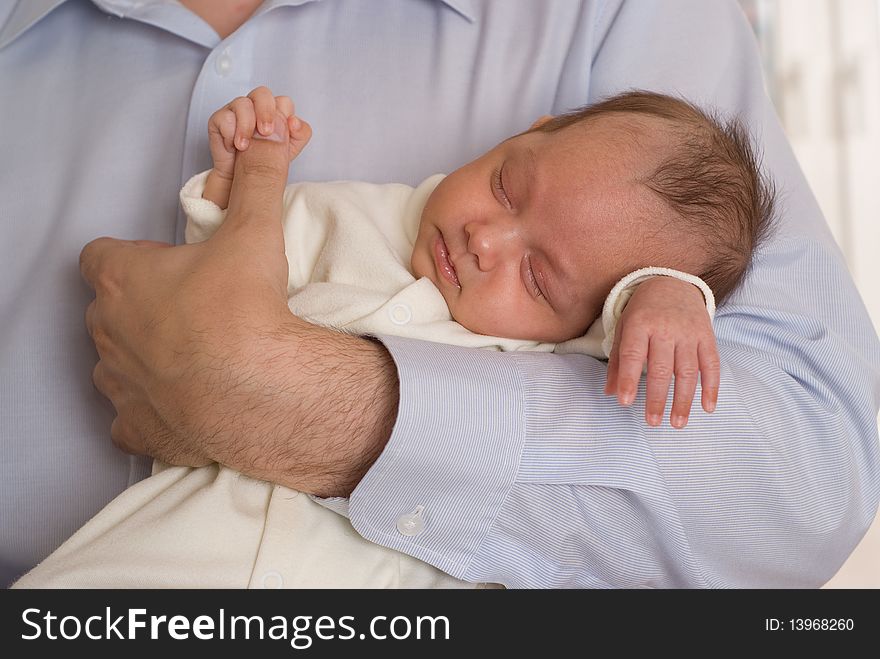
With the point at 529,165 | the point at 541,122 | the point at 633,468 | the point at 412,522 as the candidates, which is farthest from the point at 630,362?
the point at 541,122

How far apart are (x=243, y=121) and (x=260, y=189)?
4.7 inches

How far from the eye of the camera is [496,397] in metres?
1.04

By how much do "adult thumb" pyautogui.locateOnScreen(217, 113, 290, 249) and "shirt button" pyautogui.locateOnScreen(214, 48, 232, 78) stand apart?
0.79 ft

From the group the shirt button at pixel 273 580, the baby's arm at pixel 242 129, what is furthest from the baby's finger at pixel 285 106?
the shirt button at pixel 273 580

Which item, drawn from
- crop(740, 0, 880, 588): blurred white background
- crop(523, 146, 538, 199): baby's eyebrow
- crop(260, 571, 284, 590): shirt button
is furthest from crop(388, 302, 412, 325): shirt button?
crop(740, 0, 880, 588): blurred white background

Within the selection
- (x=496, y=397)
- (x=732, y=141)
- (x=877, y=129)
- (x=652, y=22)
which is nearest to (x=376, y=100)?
(x=652, y=22)

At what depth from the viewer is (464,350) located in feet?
3.60

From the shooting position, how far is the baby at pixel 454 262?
3.55 ft

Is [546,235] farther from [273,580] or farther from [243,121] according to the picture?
[273,580]

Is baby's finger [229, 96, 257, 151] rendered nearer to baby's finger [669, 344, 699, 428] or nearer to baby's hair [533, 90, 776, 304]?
baby's hair [533, 90, 776, 304]

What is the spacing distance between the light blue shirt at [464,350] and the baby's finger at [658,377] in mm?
118

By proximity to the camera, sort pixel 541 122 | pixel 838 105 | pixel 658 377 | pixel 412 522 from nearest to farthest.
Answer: pixel 658 377 → pixel 412 522 → pixel 541 122 → pixel 838 105
